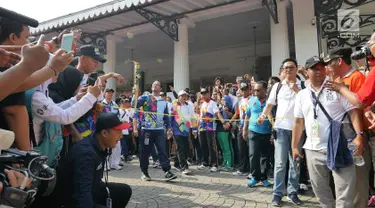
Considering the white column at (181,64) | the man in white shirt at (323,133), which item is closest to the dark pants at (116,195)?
the man in white shirt at (323,133)

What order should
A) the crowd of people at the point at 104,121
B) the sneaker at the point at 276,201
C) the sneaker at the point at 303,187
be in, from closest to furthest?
the crowd of people at the point at 104,121 → the sneaker at the point at 276,201 → the sneaker at the point at 303,187

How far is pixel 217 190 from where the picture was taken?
493cm

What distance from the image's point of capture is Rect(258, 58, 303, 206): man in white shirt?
13.3ft

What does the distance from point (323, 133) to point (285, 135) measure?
Answer: 53.4 inches

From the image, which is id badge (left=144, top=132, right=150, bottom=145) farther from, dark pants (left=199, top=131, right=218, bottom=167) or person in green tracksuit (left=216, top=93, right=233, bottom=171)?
person in green tracksuit (left=216, top=93, right=233, bottom=171)

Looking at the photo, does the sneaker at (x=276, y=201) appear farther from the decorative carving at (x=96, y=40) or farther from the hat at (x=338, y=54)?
the decorative carving at (x=96, y=40)

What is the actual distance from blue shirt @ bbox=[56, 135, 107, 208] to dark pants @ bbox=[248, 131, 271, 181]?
3.03m

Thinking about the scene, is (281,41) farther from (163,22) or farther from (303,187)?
(303,187)

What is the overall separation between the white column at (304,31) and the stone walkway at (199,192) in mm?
3768

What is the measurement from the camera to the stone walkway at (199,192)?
4.21 metres

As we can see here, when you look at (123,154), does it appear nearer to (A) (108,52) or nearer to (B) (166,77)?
(A) (108,52)

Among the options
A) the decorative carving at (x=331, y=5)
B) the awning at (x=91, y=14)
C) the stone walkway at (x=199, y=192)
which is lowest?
the stone walkway at (x=199, y=192)

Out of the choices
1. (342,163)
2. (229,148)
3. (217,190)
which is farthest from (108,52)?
(342,163)

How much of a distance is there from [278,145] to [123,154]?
5.82 metres
